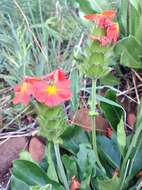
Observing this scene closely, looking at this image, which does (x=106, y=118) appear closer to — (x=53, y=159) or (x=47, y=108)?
(x=53, y=159)

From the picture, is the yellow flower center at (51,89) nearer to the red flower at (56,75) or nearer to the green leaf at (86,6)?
the red flower at (56,75)

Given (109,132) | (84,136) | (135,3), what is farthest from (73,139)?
(135,3)

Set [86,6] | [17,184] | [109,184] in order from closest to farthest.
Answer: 1. [109,184]
2. [17,184]
3. [86,6]

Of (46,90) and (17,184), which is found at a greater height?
(46,90)

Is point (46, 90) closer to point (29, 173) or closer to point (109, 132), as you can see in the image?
point (29, 173)

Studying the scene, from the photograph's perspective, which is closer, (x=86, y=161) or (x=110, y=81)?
(x=86, y=161)

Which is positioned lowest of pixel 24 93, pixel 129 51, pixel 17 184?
pixel 17 184

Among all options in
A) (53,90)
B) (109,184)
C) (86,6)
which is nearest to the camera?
(53,90)

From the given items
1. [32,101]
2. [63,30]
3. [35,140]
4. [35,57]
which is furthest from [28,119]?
[32,101]

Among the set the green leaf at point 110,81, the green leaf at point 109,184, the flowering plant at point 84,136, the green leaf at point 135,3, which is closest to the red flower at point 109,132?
the flowering plant at point 84,136
